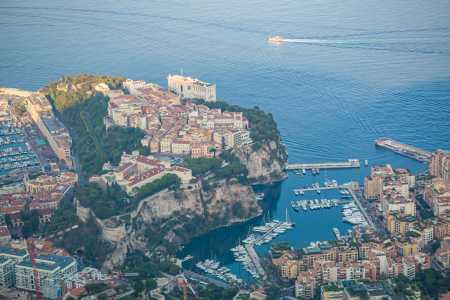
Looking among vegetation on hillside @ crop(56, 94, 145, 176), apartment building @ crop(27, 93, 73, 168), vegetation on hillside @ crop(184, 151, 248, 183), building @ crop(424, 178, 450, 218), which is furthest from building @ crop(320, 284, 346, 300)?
apartment building @ crop(27, 93, 73, 168)

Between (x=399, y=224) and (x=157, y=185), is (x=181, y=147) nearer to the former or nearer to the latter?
(x=157, y=185)

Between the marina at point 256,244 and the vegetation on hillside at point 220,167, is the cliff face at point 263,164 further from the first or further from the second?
the marina at point 256,244

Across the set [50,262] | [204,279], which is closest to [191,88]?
[204,279]

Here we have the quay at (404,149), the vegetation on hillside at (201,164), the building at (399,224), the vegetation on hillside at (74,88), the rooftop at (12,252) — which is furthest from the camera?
the vegetation on hillside at (74,88)

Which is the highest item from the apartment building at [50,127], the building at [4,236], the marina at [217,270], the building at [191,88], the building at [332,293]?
the building at [191,88]

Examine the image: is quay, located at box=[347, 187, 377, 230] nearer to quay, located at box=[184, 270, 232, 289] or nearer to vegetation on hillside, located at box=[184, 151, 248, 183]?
vegetation on hillside, located at box=[184, 151, 248, 183]

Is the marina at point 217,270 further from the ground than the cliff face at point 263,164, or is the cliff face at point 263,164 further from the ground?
the cliff face at point 263,164

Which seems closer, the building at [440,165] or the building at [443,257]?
the building at [443,257]

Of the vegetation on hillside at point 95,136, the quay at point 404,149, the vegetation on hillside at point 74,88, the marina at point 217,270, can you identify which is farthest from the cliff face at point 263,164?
the vegetation on hillside at point 74,88
